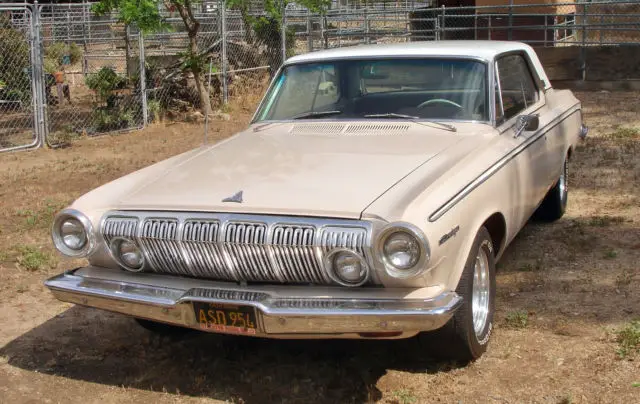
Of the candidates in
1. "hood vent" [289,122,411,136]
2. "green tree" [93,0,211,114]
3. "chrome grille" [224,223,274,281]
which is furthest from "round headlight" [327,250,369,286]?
"green tree" [93,0,211,114]

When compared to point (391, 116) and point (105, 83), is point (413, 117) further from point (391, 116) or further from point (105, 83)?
point (105, 83)

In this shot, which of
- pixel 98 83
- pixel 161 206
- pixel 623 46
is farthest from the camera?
pixel 623 46

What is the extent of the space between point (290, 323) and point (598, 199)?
15.7 feet

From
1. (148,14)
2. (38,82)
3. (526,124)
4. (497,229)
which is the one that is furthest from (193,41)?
(497,229)

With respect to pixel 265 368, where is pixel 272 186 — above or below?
above

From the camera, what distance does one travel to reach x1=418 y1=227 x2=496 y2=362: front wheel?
397 cm

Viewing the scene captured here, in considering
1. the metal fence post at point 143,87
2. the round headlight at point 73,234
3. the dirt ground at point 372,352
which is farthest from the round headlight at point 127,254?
the metal fence post at point 143,87

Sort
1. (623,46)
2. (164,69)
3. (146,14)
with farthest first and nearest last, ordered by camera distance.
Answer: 1. (623,46)
2. (164,69)
3. (146,14)

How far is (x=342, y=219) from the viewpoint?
369 centimetres

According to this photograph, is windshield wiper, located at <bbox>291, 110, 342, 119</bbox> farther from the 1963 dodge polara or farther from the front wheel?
the front wheel

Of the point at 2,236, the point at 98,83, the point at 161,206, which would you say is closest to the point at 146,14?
the point at 98,83

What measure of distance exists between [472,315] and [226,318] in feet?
3.86

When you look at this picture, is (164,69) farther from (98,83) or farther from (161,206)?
(161,206)

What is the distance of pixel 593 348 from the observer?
440cm
